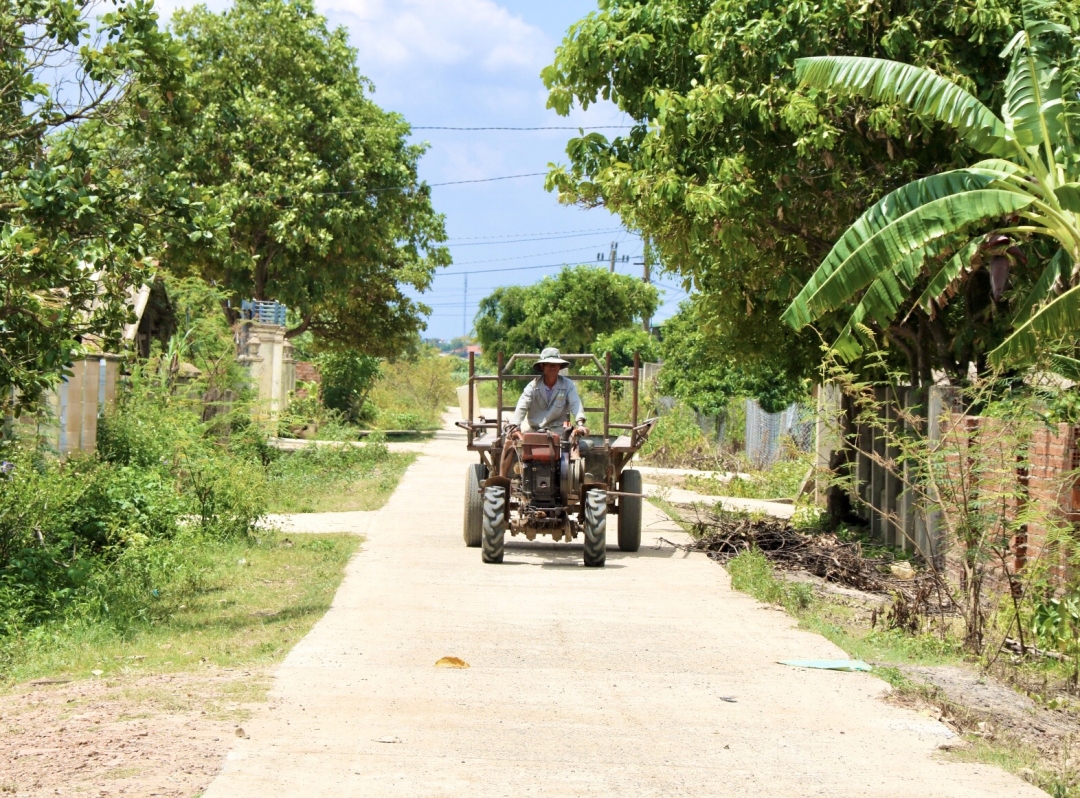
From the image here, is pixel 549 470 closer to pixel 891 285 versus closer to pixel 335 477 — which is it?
pixel 891 285

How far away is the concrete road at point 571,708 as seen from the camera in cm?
582

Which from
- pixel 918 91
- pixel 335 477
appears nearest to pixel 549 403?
pixel 918 91

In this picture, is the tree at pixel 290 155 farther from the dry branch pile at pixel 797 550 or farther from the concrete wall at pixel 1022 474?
the concrete wall at pixel 1022 474

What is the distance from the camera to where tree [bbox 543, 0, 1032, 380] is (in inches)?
521

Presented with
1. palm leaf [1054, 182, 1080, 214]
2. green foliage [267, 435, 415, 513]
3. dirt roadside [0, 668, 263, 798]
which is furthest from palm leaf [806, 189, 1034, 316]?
green foliage [267, 435, 415, 513]

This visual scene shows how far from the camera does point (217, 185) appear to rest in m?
27.9

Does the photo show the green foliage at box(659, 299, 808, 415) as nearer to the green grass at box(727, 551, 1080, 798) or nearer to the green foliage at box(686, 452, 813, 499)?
the green foliage at box(686, 452, 813, 499)

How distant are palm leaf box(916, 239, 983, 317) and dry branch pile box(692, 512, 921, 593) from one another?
286 centimetres

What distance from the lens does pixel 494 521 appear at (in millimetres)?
12688

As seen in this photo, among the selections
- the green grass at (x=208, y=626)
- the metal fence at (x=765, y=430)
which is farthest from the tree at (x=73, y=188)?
the metal fence at (x=765, y=430)

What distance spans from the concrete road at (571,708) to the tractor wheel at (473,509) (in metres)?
2.28

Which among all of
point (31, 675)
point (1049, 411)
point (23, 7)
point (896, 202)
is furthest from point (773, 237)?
point (31, 675)

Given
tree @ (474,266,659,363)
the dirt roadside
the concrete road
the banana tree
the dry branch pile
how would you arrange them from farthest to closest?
tree @ (474,266,659,363) → the dry branch pile → the banana tree → the concrete road → the dirt roadside

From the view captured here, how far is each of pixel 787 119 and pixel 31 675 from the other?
886cm
